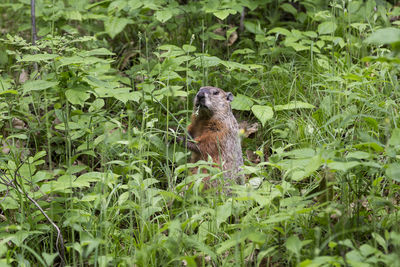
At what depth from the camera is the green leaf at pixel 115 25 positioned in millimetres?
5479

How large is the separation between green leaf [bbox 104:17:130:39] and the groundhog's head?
1.27m

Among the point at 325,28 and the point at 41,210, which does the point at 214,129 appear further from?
the point at 41,210

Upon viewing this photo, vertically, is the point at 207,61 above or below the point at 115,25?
below

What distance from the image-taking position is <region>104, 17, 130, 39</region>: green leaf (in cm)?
548

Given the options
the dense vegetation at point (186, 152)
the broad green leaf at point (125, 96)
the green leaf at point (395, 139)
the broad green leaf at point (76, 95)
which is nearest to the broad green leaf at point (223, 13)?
the dense vegetation at point (186, 152)

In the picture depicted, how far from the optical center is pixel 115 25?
5.55 m

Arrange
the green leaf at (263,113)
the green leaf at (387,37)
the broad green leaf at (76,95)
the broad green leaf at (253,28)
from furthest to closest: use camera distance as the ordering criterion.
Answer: the broad green leaf at (253,28) < the green leaf at (263,113) < the broad green leaf at (76,95) < the green leaf at (387,37)

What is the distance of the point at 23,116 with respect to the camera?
5113 millimetres

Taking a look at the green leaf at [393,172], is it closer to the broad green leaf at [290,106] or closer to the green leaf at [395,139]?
the green leaf at [395,139]

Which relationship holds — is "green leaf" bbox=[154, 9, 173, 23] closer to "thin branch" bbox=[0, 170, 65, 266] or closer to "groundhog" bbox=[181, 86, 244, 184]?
"groundhog" bbox=[181, 86, 244, 184]

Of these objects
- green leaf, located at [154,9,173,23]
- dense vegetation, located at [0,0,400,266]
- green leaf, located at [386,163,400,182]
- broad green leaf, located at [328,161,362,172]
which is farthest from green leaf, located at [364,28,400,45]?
green leaf, located at [154,9,173,23]

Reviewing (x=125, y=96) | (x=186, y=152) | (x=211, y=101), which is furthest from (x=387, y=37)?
(x=211, y=101)

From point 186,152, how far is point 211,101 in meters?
Result: 1.15

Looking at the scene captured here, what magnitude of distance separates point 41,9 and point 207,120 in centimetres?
249
